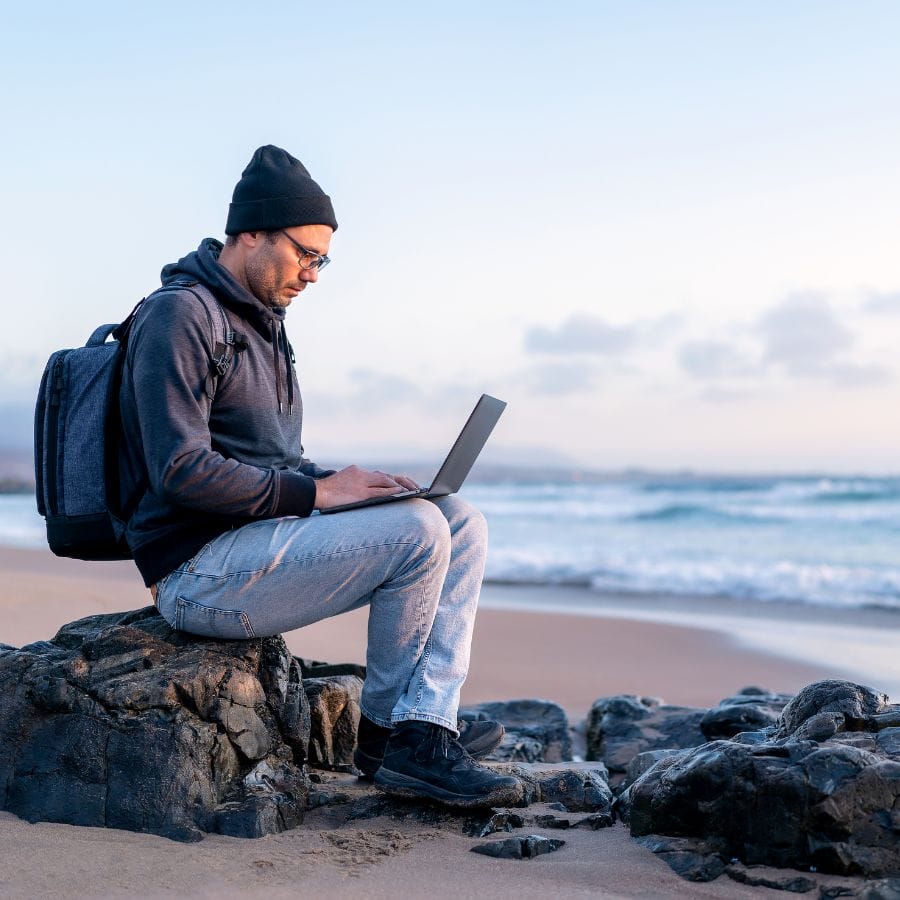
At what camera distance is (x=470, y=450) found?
3.90 metres

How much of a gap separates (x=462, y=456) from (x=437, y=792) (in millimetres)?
1154

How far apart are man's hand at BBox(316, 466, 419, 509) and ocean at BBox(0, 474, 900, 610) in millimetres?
9596

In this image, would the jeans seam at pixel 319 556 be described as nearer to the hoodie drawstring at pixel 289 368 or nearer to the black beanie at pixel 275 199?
the hoodie drawstring at pixel 289 368

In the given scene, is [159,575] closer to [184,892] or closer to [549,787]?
[184,892]

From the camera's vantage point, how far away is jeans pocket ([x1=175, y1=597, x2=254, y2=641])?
3557 millimetres

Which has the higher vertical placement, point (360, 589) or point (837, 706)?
point (360, 589)

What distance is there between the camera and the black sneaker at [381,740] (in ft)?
12.4

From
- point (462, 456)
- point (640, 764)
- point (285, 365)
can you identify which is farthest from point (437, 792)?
point (285, 365)

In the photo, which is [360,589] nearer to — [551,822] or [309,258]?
[551,822]

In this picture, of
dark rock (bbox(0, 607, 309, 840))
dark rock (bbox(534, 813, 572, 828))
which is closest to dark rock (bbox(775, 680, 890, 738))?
dark rock (bbox(534, 813, 572, 828))

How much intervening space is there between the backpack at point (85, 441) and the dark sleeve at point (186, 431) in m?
0.09

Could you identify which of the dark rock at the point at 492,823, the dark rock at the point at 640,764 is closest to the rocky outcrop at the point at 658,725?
the dark rock at the point at 640,764

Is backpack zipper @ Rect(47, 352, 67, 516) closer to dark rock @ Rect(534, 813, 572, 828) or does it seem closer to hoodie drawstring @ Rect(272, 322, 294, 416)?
hoodie drawstring @ Rect(272, 322, 294, 416)

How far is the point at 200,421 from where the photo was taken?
3.46 m
